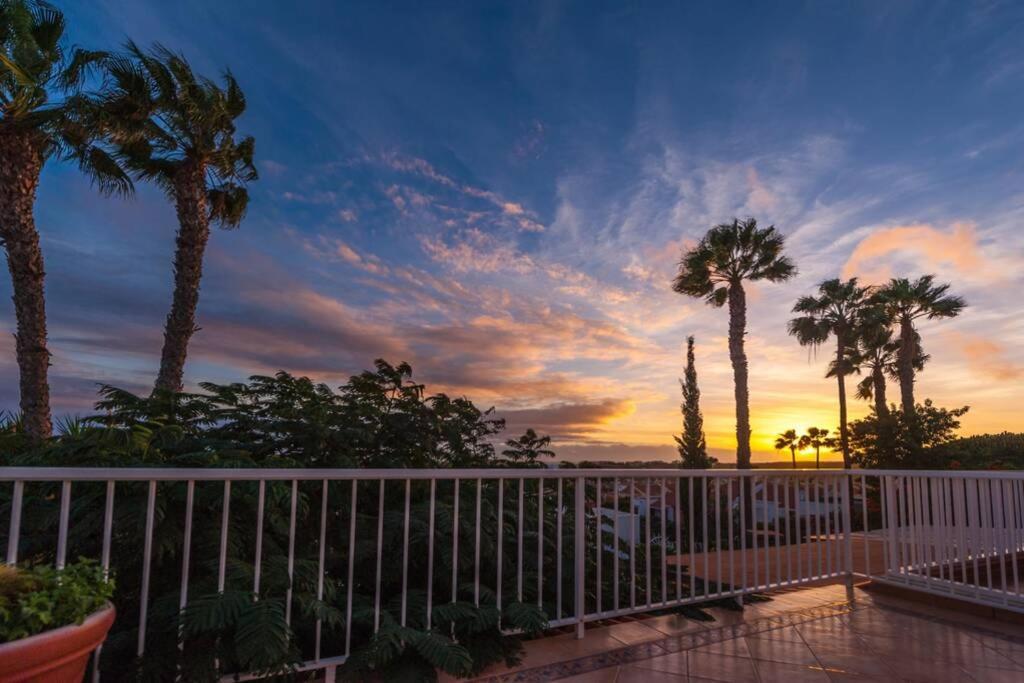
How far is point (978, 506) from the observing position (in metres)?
3.89

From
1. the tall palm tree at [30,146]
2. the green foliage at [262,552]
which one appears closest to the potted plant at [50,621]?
the green foliage at [262,552]

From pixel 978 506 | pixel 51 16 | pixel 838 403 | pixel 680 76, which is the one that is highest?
pixel 51 16

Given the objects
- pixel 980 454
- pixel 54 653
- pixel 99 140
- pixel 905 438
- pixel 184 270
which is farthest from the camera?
pixel 980 454

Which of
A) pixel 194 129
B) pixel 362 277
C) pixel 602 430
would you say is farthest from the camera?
pixel 602 430

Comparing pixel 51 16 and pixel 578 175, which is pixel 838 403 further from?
pixel 51 16

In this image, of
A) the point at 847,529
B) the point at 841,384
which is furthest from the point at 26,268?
the point at 841,384

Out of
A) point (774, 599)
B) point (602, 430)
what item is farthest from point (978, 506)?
point (602, 430)

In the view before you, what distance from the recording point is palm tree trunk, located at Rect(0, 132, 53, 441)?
24.6 ft

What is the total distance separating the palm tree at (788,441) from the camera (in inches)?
1310

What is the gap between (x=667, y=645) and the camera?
3.04m

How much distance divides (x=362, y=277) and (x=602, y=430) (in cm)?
448

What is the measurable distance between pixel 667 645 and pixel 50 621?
2662 mm

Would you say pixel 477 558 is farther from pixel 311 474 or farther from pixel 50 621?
pixel 50 621

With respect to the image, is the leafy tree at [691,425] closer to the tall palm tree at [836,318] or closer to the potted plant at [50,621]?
the tall palm tree at [836,318]
